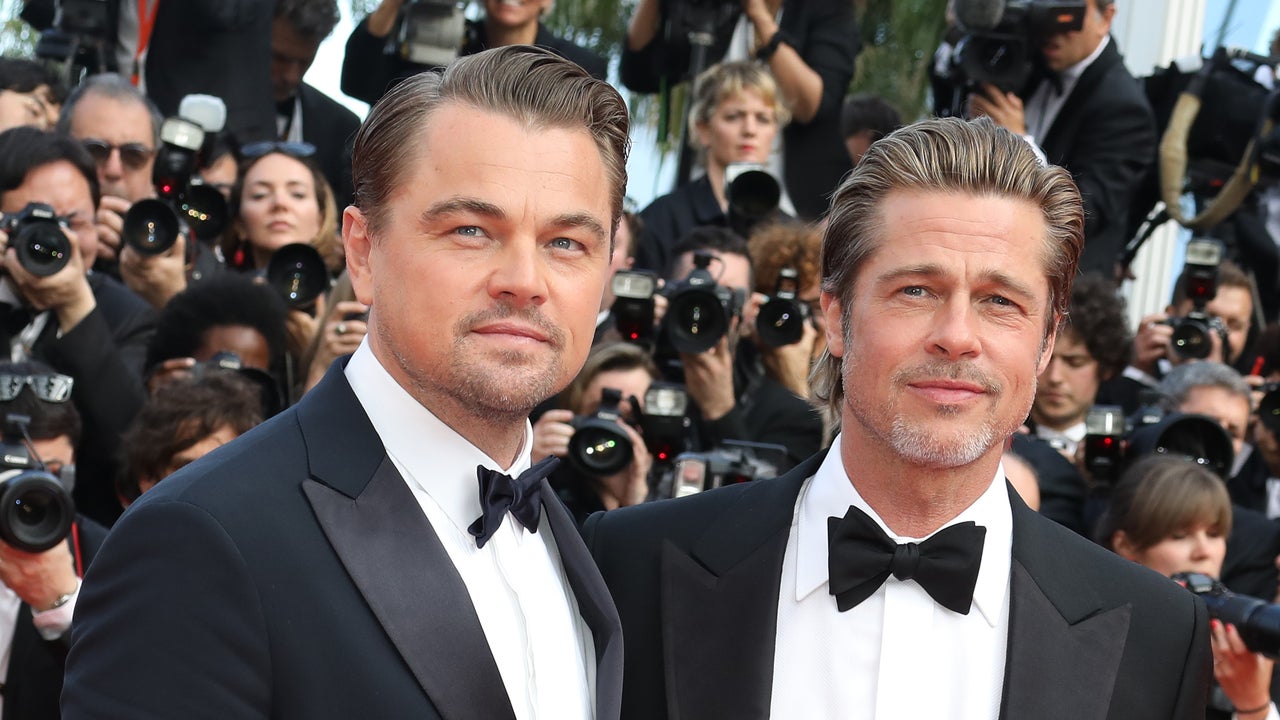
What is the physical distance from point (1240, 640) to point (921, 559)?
4.67 ft

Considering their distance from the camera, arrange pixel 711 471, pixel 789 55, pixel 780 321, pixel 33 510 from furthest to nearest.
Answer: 1. pixel 789 55
2. pixel 780 321
3. pixel 711 471
4. pixel 33 510

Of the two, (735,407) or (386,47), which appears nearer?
(735,407)

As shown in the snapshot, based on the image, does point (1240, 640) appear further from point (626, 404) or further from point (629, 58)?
point (629, 58)

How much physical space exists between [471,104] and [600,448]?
2425 millimetres

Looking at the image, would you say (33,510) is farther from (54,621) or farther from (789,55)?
(789,55)

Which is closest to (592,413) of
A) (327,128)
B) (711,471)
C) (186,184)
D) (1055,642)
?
(711,471)

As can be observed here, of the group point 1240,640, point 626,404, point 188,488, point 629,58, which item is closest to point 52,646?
point 626,404

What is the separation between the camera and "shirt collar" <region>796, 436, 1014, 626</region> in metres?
2.50

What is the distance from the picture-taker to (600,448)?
4523 millimetres

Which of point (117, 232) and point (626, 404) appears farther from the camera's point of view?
point (117, 232)

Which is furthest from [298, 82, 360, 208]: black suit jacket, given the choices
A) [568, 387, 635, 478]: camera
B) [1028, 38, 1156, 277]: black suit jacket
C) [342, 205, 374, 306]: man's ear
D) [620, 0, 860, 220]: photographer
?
[342, 205, 374, 306]: man's ear

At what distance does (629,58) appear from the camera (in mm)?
6598

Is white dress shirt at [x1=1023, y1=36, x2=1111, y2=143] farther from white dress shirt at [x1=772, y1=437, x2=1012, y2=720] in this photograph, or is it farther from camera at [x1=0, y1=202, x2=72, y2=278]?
white dress shirt at [x1=772, y1=437, x2=1012, y2=720]

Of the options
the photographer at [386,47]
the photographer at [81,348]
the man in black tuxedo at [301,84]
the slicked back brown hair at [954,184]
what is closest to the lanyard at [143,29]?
the man in black tuxedo at [301,84]
